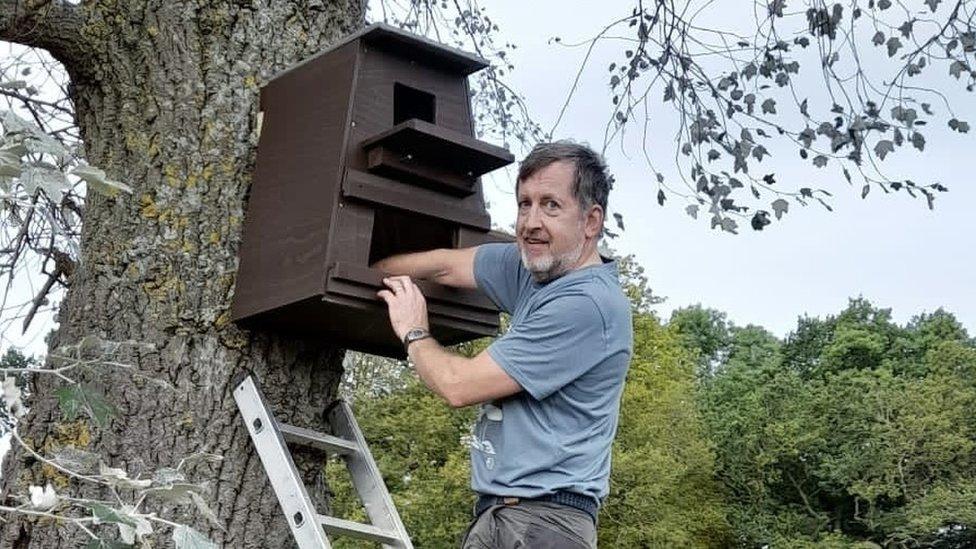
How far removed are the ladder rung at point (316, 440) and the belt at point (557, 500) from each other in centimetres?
52

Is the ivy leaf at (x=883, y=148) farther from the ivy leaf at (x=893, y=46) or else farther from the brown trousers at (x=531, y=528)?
the brown trousers at (x=531, y=528)

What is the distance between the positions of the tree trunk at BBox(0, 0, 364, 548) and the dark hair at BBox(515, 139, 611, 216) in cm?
80

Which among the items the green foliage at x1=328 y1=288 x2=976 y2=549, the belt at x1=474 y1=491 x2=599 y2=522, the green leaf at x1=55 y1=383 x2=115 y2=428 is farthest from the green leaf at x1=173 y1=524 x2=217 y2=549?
the green foliage at x1=328 y1=288 x2=976 y2=549

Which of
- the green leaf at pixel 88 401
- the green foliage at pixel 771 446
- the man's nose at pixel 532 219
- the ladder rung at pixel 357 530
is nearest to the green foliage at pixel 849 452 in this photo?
the green foliage at pixel 771 446

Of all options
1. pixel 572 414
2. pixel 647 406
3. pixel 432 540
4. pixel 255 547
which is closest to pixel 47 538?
pixel 255 547

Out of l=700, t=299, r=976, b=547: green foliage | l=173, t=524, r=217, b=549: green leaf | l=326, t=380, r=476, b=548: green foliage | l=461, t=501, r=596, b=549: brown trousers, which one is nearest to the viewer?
l=173, t=524, r=217, b=549: green leaf

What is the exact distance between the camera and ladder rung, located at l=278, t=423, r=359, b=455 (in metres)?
3.23

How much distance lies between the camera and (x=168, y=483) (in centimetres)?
181

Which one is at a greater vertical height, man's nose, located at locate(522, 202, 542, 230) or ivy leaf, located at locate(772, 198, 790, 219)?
ivy leaf, located at locate(772, 198, 790, 219)

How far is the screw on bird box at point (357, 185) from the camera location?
3.11 meters

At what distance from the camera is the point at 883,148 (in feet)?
16.3

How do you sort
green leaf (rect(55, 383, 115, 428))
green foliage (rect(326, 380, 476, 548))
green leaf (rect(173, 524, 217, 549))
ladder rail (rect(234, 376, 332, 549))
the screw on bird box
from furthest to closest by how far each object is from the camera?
green foliage (rect(326, 380, 476, 548)) → the screw on bird box → ladder rail (rect(234, 376, 332, 549)) → green leaf (rect(55, 383, 115, 428)) → green leaf (rect(173, 524, 217, 549))

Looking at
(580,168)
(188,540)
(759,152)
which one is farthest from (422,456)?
(188,540)

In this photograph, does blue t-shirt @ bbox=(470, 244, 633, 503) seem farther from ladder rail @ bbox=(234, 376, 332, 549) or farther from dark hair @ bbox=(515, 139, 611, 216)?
ladder rail @ bbox=(234, 376, 332, 549)
